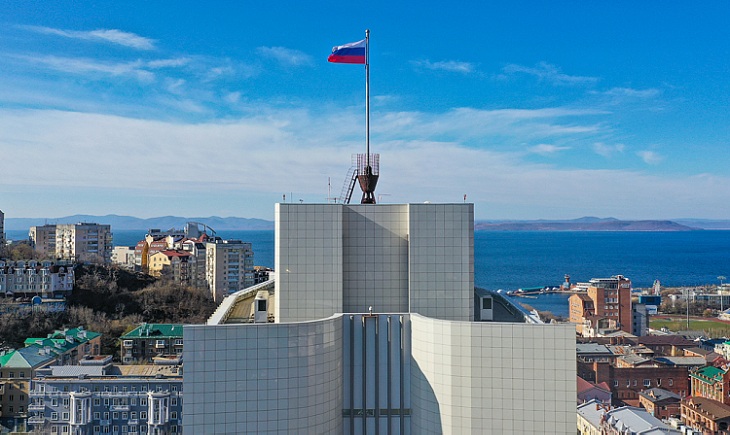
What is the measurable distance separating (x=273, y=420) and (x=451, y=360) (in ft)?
16.0

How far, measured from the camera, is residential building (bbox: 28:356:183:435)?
47.3m

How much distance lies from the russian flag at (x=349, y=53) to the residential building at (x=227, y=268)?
314 feet

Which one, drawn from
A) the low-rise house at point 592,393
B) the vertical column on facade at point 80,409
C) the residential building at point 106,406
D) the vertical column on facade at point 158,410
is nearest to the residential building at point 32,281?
the residential building at point 106,406

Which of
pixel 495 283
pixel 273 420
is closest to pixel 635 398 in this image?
pixel 273 420

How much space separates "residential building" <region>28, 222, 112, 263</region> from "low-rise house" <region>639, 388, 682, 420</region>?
120 metres

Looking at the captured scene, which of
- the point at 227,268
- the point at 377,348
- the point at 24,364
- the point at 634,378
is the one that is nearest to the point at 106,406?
the point at 24,364

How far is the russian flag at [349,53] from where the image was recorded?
65.1ft

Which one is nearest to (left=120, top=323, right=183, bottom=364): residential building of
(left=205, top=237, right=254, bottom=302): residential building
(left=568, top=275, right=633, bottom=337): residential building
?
(left=205, top=237, right=254, bottom=302): residential building

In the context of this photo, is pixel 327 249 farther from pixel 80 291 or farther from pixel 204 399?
pixel 80 291

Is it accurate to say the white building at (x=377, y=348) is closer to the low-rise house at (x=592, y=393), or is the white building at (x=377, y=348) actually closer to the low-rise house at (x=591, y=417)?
the low-rise house at (x=591, y=417)

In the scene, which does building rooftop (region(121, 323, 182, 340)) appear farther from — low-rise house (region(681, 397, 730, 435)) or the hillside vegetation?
low-rise house (region(681, 397, 730, 435))

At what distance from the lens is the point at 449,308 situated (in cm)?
1759

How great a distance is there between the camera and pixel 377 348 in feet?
55.0

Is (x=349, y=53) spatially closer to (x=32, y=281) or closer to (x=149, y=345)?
(x=149, y=345)
